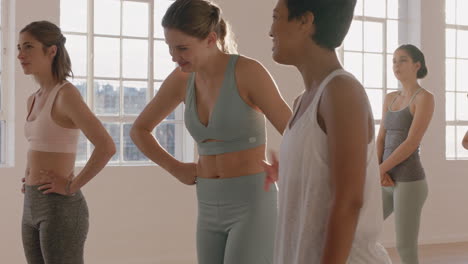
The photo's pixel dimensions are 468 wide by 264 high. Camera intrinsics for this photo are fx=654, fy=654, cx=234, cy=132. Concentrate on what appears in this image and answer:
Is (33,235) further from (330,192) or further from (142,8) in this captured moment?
(142,8)

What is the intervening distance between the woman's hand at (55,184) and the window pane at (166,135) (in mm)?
3291

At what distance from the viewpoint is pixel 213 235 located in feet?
7.20

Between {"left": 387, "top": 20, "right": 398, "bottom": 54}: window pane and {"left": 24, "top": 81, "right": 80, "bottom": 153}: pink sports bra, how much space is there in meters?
5.14

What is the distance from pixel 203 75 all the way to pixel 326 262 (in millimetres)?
1174

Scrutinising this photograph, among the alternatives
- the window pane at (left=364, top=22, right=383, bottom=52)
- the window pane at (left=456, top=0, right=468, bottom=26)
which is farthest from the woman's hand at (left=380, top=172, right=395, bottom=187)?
the window pane at (left=456, top=0, right=468, bottom=26)

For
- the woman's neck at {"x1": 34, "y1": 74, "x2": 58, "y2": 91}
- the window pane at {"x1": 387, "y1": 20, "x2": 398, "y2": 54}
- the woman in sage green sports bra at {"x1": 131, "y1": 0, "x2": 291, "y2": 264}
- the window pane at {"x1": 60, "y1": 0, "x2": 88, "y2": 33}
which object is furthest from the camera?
the window pane at {"x1": 387, "y1": 20, "x2": 398, "y2": 54}

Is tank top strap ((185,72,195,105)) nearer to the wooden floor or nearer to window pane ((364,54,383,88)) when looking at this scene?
the wooden floor

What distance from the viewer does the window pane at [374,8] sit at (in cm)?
708

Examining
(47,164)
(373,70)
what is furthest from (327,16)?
(373,70)

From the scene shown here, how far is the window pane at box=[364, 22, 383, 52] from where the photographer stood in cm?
708

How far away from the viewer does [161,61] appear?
5910mm

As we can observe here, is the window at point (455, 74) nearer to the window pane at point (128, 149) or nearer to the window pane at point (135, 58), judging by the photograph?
the window pane at point (135, 58)

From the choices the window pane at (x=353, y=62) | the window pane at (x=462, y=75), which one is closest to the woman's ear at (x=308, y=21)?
the window pane at (x=353, y=62)

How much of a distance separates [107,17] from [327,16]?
15.0 ft
